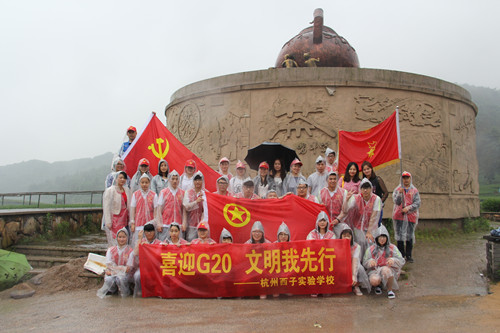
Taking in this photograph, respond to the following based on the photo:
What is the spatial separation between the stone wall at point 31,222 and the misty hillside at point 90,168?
37039 mm

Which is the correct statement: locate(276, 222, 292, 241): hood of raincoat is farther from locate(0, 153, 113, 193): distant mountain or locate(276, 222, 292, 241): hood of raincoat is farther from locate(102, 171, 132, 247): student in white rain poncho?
locate(0, 153, 113, 193): distant mountain

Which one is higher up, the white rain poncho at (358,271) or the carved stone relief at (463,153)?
the carved stone relief at (463,153)

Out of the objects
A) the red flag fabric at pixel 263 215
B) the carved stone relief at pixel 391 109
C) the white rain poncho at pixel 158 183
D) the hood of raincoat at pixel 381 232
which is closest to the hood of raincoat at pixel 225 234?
the red flag fabric at pixel 263 215

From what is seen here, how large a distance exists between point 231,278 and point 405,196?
11.7 ft

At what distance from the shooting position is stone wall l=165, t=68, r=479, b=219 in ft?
30.5

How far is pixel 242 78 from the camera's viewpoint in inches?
396

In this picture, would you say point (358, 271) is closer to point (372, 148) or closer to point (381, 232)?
point (381, 232)

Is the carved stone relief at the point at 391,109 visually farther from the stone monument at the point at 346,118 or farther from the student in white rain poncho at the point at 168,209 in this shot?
the student in white rain poncho at the point at 168,209

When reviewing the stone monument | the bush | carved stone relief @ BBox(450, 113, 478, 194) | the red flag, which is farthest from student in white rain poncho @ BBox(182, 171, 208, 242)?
the bush

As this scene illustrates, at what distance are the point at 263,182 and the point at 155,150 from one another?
2009 mm

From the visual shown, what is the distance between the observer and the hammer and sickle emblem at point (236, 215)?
17.7 feet

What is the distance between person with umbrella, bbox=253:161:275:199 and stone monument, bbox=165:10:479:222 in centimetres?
322

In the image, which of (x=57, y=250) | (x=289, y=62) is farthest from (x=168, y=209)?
(x=289, y=62)

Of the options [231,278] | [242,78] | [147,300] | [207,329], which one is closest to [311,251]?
[231,278]
